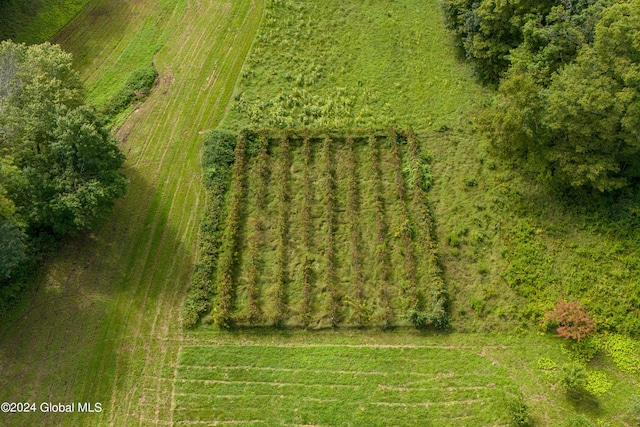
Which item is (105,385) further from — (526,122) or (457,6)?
(457,6)

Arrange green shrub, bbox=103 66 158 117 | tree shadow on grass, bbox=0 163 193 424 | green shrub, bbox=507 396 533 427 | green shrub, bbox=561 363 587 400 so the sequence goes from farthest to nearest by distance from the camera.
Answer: green shrub, bbox=103 66 158 117, tree shadow on grass, bbox=0 163 193 424, green shrub, bbox=561 363 587 400, green shrub, bbox=507 396 533 427

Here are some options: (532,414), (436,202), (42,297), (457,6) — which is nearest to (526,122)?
(436,202)

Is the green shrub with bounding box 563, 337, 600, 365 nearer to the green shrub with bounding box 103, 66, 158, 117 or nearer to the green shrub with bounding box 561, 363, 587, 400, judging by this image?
the green shrub with bounding box 561, 363, 587, 400

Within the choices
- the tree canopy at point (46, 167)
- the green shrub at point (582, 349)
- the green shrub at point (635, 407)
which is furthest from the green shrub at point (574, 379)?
the tree canopy at point (46, 167)

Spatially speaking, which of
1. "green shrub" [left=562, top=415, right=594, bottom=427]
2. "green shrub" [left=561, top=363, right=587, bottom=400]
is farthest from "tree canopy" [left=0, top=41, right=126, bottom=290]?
"green shrub" [left=562, top=415, right=594, bottom=427]

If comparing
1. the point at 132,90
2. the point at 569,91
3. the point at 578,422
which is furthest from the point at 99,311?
the point at 569,91

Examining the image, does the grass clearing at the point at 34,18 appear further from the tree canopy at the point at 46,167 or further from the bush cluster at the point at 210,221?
the bush cluster at the point at 210,221
